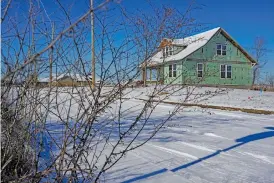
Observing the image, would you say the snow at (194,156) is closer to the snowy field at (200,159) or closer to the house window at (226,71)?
the snowy field at (200,159)

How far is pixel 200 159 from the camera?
163 inches

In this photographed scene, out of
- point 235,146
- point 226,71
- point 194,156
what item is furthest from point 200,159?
point 226,71

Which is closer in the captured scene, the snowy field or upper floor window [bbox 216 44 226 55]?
the snowy field

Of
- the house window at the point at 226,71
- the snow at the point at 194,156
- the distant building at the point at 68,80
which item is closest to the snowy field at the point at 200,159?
the snow at the point at 194,156

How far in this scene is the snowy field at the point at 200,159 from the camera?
11.0 ft

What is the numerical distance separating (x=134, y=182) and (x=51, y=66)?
1.72 m

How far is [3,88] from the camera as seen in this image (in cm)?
177

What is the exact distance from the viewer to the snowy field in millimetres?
3361

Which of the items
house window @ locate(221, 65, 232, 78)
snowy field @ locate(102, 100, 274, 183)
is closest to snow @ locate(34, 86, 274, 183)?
snowy field @ locate(102, 100, 274, 183)

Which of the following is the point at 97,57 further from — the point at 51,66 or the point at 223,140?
the point at 223,140

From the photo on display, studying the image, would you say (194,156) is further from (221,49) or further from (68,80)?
(221,49)

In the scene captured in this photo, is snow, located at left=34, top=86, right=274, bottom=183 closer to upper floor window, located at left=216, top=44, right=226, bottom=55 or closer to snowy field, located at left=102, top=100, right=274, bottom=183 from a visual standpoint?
snowy field, located at left=102, top=100, right=274, bottom=183

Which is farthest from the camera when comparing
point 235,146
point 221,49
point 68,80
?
point 221,49

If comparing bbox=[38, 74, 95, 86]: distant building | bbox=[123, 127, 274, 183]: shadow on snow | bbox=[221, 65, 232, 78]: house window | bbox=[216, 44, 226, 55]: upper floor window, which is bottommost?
bbox=[123, 127, 274, 183]: shadow on snow
